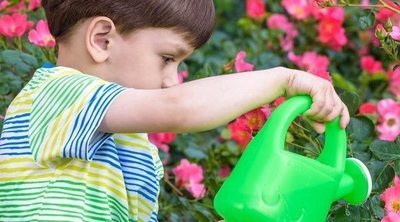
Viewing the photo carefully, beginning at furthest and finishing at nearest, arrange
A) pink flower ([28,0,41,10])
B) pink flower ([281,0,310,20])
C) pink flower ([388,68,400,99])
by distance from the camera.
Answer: pink flower ([281,0,310,20]) < pink flower ([388,68,400,99]) < pink flower ([28,0,41,10])

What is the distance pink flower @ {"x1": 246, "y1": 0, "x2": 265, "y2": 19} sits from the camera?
4.50 metres

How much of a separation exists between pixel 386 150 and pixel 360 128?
0.62 ft

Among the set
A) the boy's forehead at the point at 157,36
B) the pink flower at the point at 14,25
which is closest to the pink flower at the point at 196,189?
the pink flower at the point at 14,25

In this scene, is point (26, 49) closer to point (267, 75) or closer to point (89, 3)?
point (89, 3)

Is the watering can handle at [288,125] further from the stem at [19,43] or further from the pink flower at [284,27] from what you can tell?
the pink flower at [284,27]

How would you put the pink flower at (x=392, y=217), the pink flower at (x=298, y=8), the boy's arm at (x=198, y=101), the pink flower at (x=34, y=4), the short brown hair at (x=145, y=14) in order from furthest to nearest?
the pink flower at (x=298, y=8), the pink flower at (x=34, y=4), the pink flower at (x=392, y=217), the short brown hair at (x=145, y=14), the boy's arm at (x=198, y=101)

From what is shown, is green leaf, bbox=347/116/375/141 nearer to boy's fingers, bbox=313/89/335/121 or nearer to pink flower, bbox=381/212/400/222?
pink flower, bbox=381/212/400/222

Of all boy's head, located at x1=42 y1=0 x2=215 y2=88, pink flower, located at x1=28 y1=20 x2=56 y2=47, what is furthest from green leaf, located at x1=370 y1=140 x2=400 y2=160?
pink flower, located at x1=28 y1=20 x2=56 y2=47

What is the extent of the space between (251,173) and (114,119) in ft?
0.96

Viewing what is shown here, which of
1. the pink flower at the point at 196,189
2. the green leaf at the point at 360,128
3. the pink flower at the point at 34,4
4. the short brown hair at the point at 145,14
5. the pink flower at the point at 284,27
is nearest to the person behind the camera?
the short brown hair at the point at 145,14

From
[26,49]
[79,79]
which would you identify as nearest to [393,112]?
[26,49]

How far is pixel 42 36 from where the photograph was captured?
10.3 ft

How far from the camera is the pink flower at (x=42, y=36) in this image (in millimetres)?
3129

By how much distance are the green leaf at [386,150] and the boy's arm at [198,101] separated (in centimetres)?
63
